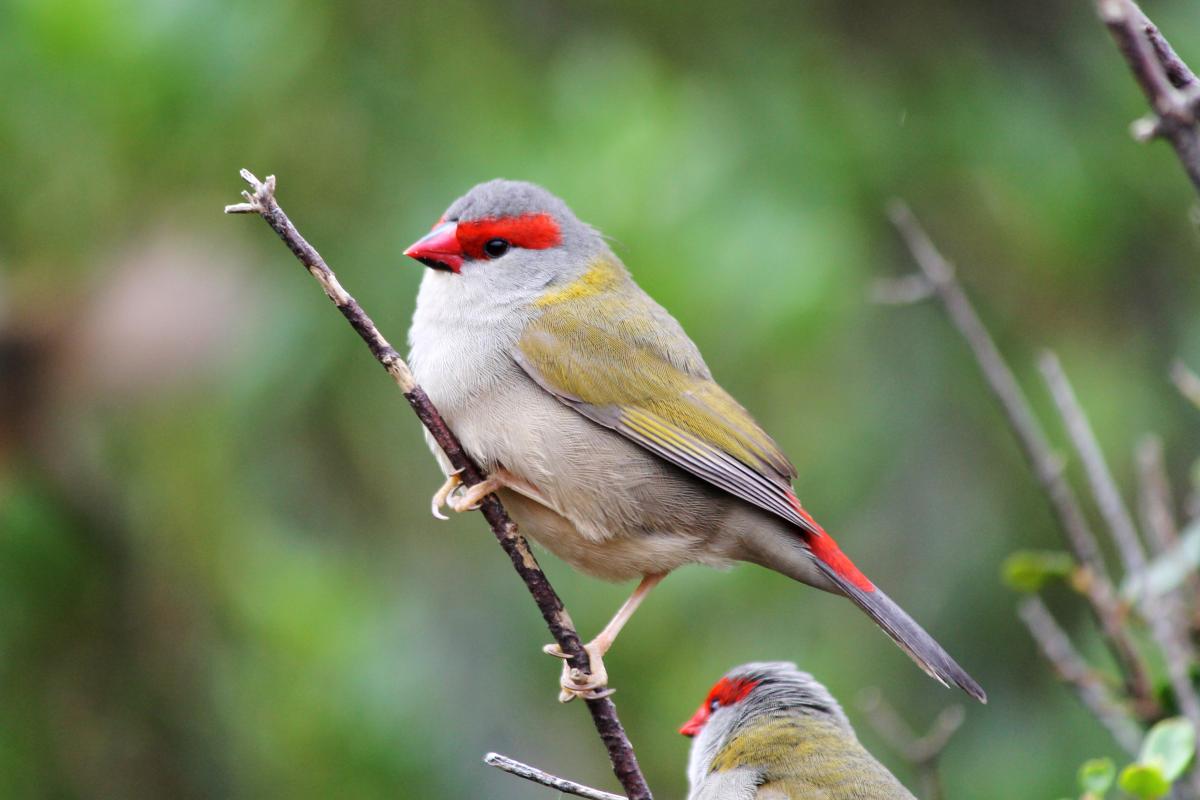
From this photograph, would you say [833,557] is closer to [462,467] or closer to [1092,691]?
[1092,691]

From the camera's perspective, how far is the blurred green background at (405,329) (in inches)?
193

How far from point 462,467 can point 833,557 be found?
0.93 metres

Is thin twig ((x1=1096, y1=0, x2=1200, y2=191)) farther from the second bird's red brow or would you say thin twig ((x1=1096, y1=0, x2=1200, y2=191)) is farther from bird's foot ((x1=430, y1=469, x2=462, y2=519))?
the second bird's red brow

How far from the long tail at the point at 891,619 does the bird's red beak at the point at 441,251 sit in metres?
1.15

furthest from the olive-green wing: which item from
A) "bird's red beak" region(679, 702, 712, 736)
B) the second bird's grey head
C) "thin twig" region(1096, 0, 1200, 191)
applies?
"thin twig" region(1096, 0, 1200, 191)

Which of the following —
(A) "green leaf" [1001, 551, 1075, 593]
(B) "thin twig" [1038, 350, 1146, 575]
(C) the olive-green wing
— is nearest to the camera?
(B) "thin twig" [1038, 350, 1146, 575]

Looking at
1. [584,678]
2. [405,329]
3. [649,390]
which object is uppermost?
[405,329]

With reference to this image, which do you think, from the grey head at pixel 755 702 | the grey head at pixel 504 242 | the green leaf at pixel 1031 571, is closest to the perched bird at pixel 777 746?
the grey head at pixel 755 702

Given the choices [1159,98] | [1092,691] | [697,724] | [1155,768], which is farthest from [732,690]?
[1159,98]

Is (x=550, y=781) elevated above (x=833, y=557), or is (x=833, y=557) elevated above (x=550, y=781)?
(x=550, y=781)

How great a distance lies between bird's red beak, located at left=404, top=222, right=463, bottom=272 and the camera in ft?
12.4

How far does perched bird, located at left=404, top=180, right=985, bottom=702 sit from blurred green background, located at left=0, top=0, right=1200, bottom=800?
113cm

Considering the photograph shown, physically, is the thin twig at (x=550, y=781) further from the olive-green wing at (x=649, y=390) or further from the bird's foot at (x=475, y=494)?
the olive-green wing at (x=649, y=390)

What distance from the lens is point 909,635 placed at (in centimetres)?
326
